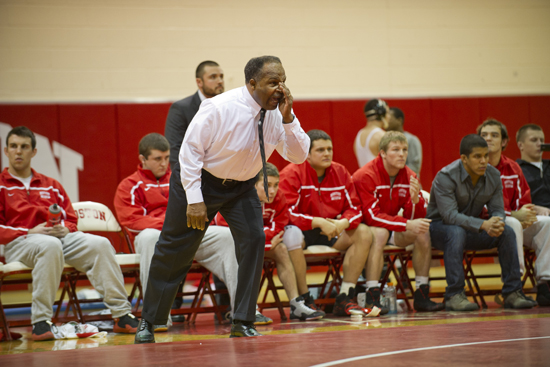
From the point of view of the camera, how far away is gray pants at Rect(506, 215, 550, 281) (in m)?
4.70

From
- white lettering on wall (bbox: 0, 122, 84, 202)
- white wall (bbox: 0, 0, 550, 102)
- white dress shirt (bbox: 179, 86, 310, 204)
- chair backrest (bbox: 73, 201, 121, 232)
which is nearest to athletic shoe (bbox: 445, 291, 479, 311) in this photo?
white dress shirt (bbox: 179, 86, 310, 204)

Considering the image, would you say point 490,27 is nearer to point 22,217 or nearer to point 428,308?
point 428,308

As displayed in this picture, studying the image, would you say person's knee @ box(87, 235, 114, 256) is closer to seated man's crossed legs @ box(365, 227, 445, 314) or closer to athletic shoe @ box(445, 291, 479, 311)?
seated man's crossed legs @ box(365, 227, 445, 314)

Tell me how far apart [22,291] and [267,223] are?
3587 mm

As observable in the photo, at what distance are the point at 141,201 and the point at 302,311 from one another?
147 centimetres

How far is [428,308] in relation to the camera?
4.55m

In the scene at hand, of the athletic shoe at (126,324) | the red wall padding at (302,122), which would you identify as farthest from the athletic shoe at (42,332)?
the red wall padding at (302,122)

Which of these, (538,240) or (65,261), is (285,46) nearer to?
(538,240)

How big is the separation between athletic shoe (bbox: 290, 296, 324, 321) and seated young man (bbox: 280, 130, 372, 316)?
11.7 inches

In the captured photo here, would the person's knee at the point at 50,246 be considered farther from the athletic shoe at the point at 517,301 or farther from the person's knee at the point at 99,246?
the athletic shoe at the point at 517,301

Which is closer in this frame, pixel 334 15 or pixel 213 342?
pixel 213 342

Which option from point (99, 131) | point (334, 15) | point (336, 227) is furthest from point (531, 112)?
point (99, 131)

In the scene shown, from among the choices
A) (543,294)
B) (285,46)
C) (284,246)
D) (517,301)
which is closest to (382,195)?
(284,246)

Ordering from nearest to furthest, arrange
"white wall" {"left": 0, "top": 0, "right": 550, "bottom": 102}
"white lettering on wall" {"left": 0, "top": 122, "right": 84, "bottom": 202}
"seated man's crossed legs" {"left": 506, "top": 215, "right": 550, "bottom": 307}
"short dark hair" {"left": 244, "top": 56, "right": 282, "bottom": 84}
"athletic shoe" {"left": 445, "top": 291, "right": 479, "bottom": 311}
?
"short dark hair" {"left": 244, "top": 56, "right": 282, "bottom": 84} < "athletic shoe" {"left": 445, "top": 291, "right": 479, "bottom": 311} < "seated man's crossed legs" {"left": 506, "top": 215, "right": 550, "bottom": 307} < "white lettering on wall" {"left": 0, "top": 122, "right": 84, "bottom": 202} < "white wall" {"left": 0, "top": 0, "right": 550, "bottom": 102}
